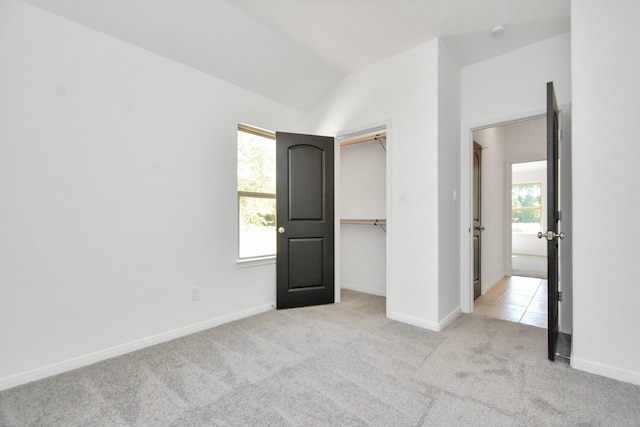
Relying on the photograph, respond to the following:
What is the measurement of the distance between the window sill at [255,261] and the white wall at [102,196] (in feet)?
0.30

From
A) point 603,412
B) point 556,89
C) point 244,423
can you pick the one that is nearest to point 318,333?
point 244,423

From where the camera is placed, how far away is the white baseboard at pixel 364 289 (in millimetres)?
3955

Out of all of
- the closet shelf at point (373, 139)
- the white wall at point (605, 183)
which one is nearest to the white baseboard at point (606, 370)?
the white wall at point (605, 183)

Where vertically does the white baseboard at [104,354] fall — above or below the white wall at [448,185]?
below

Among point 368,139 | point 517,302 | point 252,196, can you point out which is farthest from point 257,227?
point 517,302

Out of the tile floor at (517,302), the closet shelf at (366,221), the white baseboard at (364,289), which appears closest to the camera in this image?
A: the tile floor at (517,302)

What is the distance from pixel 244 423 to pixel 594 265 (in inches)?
93.9

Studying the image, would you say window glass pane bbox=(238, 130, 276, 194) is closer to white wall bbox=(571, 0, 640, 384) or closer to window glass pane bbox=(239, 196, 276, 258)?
window glass pane bbox=(239, 196, 276, 258)

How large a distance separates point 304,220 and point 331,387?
1914 millimetres

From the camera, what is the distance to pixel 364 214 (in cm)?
418

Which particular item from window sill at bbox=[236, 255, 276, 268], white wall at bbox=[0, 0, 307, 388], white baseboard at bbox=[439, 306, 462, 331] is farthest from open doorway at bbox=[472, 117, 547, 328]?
white wall at bbox=[0, 0, 307, 388]

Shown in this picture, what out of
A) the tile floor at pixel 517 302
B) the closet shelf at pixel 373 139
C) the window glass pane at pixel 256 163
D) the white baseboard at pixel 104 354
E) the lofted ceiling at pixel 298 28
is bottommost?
the tile floor at pixel 517 302

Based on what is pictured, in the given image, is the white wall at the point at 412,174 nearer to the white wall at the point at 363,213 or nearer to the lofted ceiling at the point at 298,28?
the lofted ceiling at the point at 298,28

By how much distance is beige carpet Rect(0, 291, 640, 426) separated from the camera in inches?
60.1
